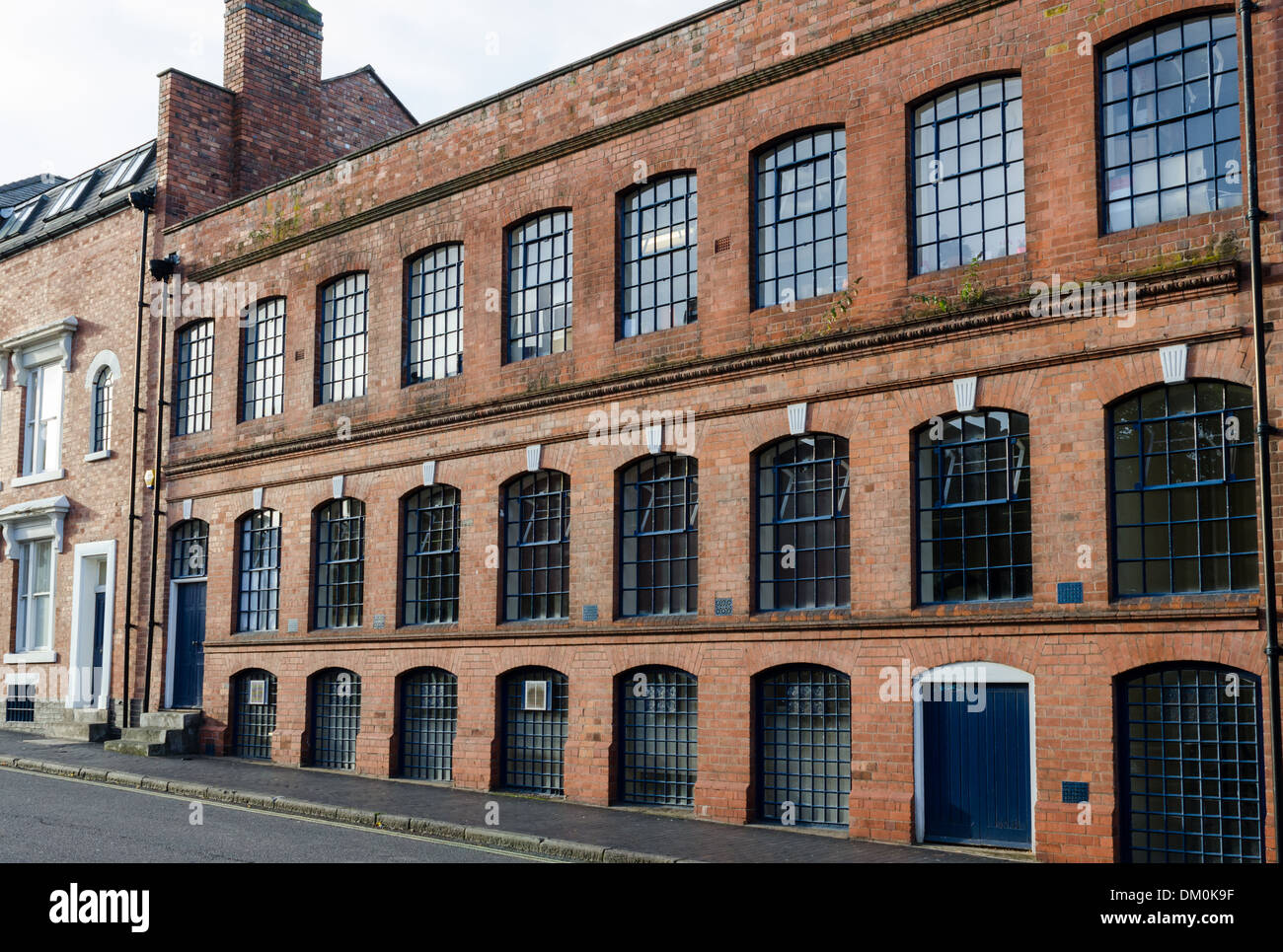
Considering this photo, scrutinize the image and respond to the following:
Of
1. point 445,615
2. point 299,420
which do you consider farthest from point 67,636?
point 445,615

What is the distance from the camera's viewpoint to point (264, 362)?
23.8 meters

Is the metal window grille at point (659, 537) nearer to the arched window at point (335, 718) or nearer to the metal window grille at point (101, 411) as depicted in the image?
the arched window at point (335, 718)

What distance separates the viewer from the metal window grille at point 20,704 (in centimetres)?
2709

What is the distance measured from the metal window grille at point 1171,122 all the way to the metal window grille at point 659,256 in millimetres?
5658

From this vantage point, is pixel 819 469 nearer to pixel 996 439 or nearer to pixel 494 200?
pixel 996 439

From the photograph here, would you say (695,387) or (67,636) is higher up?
(695,387)

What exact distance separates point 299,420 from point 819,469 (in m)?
10.7

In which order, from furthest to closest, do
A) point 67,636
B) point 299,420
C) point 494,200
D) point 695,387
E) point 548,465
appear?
point 67,636
point 299,420
point 494,200
point 548,465
point 695,387

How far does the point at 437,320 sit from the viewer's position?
818 inches

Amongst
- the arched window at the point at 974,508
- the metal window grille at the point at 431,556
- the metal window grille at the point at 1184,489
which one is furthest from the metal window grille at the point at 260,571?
the metal window grille at the point at 1184,489

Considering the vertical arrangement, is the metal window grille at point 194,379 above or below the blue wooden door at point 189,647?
above

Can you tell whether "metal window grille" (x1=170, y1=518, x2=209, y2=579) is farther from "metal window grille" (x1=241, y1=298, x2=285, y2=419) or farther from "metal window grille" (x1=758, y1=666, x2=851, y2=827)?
"metal window grille" (x1=758, y1=666, x2=851, y2=827)

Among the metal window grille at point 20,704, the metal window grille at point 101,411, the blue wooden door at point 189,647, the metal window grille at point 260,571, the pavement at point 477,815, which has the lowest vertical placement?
the pavement at point 477,815

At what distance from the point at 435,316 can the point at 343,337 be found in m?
2.39
